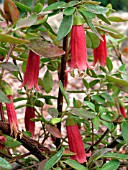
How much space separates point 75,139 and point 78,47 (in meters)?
0.26

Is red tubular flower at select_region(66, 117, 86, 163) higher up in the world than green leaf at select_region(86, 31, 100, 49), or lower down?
lower down

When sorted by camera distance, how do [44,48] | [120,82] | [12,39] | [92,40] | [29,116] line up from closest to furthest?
[12,39] < [44,48] < [120,82] < [92,40] < [29,116]

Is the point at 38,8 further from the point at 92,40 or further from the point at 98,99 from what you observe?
the point at 98,99

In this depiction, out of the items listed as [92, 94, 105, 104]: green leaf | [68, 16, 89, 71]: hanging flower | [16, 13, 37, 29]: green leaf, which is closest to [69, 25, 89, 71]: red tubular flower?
[68, 16, 89, 71]: hanging flower

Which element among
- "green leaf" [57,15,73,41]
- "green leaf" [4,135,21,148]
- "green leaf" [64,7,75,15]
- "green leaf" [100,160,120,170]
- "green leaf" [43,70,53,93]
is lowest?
"green leaf" [100,160,120,170]

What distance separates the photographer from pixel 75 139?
1013 millimetres

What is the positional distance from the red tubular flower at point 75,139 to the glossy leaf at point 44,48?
0.24m

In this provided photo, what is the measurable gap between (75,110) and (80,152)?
14 centimetres

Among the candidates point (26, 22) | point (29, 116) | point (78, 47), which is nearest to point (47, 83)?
point (29, 116)

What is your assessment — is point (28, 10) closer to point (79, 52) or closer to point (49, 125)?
point (79, 52)

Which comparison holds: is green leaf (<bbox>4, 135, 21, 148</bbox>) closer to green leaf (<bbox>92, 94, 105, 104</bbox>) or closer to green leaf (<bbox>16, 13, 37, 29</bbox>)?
green leaf (<bbox>92, 94, 105, 104</bbox>)

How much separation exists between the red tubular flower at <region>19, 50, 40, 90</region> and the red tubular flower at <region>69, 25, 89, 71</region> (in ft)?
0.28

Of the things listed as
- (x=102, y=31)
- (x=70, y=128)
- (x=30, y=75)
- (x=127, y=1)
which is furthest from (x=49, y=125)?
(x=127, y=1)

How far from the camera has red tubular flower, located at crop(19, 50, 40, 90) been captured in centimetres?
91
